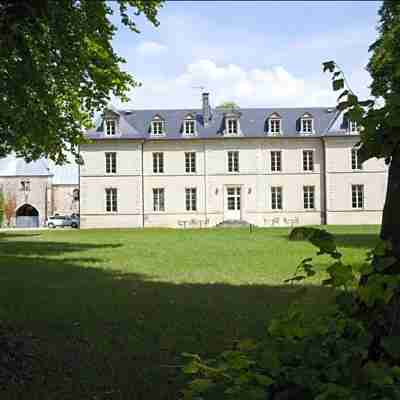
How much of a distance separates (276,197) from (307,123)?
19.6 feet

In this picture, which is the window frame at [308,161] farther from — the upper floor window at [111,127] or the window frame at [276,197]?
the upper floor window at [111,127]

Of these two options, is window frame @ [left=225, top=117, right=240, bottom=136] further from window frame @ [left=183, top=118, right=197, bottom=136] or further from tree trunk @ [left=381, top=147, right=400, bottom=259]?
tree trunk @ [left=381, top=147, right=400, bottom=259]

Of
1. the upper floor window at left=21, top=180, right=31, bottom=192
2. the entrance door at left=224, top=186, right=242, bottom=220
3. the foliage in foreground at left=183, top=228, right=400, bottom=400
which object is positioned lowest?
the foliage in foreground at left=183, top=228, right=400, bottom=400

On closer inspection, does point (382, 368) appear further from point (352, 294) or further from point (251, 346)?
point (251, 346)

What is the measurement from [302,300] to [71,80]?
1204 centimetres

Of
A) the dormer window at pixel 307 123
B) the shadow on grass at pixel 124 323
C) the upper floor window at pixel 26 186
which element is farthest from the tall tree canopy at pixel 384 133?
the upper floor window at pixel 26 186

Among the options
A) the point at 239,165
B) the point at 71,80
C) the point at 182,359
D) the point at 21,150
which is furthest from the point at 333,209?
the point at 182,359

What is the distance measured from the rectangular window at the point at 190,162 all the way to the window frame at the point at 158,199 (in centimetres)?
243

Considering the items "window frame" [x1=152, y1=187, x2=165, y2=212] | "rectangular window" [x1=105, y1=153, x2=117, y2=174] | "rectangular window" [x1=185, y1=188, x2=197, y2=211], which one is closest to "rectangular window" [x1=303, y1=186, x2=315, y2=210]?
"rectangular window" [x1=185, y1=188, x2=197, y2=211]

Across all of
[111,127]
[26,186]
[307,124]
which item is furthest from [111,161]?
[26,186]

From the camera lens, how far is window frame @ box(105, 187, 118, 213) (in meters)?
41.1

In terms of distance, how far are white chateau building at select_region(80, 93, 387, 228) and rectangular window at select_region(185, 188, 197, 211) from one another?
0.07 meters

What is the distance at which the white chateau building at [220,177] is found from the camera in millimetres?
40875

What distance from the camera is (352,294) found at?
2.15 m
